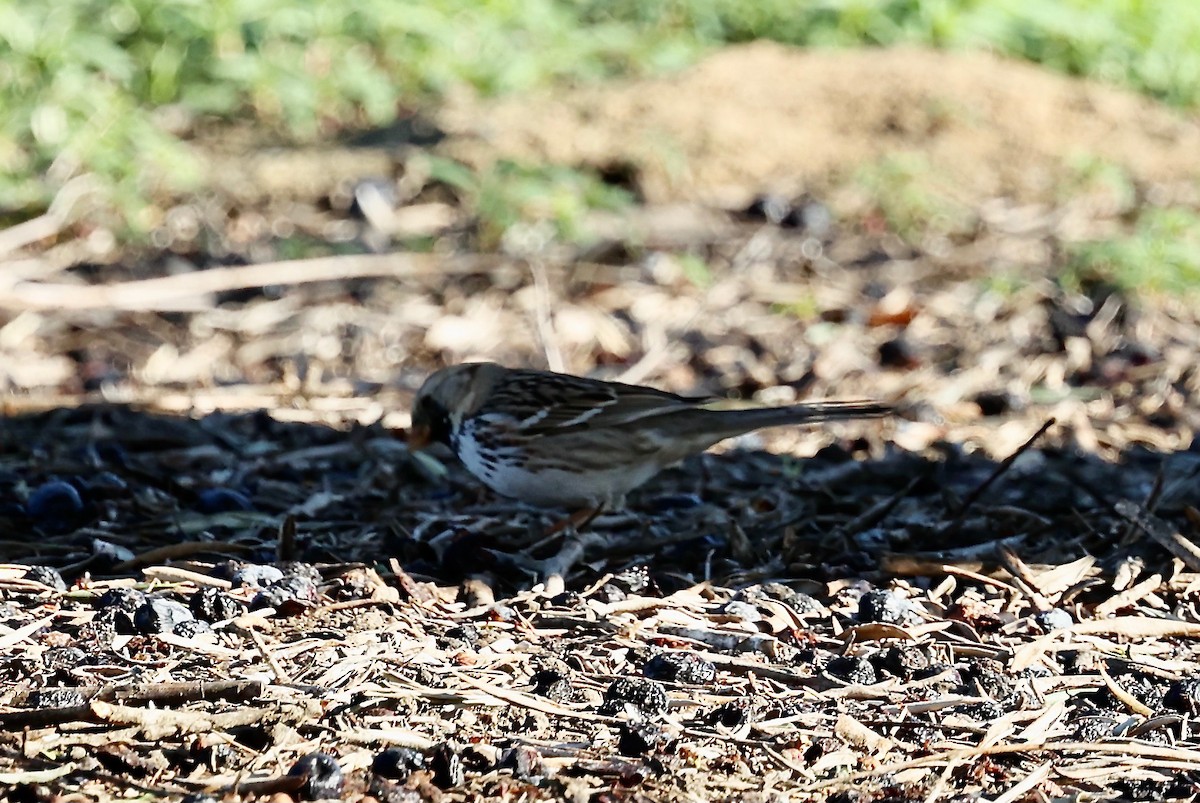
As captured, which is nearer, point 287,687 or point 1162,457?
point 287,687

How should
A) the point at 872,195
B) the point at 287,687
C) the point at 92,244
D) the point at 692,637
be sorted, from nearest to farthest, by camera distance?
the point at 287,687, the point at 692,637, the point at 92,244, the point at 872,195

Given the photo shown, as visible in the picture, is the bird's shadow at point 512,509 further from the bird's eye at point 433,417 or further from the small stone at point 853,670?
the small stone at point 853,670

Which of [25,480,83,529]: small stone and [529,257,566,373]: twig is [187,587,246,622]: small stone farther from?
[529,257,566,373]: twig

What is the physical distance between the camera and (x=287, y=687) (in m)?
3.55

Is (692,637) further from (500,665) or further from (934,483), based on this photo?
(934,483)

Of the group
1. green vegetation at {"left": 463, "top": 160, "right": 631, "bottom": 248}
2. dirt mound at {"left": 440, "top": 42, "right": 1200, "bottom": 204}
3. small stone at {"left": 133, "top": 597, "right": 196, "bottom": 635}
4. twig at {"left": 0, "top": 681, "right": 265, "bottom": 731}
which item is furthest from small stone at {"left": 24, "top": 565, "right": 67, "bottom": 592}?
dirt mound at {"left": 440, "top": 42, "right": 1200, "bottom": 204}

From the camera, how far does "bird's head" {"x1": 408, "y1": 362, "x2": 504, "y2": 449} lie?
5328mm

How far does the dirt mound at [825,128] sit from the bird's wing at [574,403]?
136 inches

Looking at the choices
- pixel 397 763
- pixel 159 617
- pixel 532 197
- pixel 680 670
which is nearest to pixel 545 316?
pixel 532 197

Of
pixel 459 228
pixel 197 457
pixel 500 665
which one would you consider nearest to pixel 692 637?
pixel 500 665

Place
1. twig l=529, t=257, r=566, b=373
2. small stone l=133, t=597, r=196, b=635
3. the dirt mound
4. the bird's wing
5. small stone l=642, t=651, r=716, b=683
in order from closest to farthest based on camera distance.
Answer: small stone l=642, t=651, r=716, b=683 → small stone l=133, t=597, r=196, b=635 → the bird's wing → twig l=529, t=257, r=566, b=373 → the dirt mound

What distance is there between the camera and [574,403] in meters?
5.30

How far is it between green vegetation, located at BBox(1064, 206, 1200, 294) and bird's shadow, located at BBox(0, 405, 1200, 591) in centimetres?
180

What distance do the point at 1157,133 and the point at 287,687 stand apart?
294 inches
